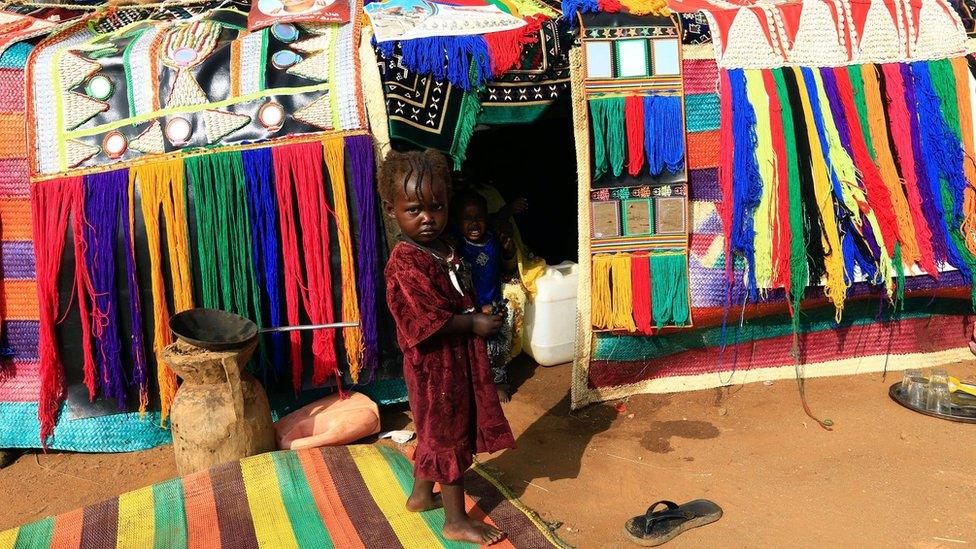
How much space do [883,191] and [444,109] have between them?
2.46 m

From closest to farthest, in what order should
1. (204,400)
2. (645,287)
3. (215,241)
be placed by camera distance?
(204,400) → (215,241) → (645,287)

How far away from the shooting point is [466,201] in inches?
186

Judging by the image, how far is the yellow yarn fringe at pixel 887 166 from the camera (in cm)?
460

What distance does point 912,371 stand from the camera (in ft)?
15.0

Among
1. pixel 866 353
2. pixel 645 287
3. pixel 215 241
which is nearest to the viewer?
pixel 215 241

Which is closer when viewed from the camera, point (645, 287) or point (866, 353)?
point (645, 287)

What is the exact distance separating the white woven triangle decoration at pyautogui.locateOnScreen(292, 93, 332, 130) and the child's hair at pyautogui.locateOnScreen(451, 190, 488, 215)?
0.86 metres

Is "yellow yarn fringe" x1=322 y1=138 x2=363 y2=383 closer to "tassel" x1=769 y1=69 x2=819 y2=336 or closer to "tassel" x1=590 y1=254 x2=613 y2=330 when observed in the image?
"tassel" x1=590 y1=254 x2=613 y2=330

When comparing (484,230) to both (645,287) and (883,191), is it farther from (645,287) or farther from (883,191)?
(883,191)

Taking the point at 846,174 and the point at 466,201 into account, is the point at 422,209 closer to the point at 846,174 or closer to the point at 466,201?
the point at 466,201

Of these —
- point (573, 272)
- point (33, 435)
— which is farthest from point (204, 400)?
point (573, 272)

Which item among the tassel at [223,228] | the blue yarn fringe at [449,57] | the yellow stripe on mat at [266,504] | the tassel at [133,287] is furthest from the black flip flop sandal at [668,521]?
the tassel at [133,287]

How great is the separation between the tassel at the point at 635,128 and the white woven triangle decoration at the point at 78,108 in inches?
107

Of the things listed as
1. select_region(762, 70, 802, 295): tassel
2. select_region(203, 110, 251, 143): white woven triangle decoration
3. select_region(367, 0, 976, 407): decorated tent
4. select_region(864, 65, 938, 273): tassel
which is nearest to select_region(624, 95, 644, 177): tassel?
select_region(367, 0, 976, 407): decorated tent
